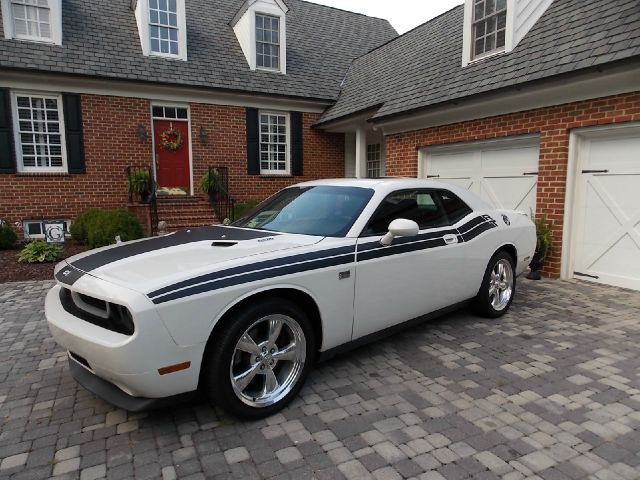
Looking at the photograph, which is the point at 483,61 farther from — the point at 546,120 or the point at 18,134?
the point at 18,134

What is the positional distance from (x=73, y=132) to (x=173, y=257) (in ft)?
31.5

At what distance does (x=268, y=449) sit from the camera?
2494 mm

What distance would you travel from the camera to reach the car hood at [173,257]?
8.25ft

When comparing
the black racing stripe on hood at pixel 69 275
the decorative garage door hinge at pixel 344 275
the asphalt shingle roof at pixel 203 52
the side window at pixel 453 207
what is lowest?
the decorative garage door hinge at pixel 344 275

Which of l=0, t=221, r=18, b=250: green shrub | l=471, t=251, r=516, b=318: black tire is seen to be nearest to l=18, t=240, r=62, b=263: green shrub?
l=0, t=221, r=18, b=250: green shrub

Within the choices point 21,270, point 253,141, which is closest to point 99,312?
point 21,270

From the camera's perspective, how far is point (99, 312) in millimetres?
2600

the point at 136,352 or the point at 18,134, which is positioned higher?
the point at 18,134

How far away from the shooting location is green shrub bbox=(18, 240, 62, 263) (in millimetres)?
7734

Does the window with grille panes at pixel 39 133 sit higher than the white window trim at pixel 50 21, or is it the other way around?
the white window trim at pixel 50 21

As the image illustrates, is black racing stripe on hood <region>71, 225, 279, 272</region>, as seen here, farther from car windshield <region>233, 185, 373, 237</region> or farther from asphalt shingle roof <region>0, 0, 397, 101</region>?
asphalt shingle roof <region>0, 0, 397, 101</region>

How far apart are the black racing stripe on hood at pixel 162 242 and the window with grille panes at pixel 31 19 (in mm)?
9737

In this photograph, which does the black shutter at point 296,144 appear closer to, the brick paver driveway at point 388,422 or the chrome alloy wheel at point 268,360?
the brick paver driveway at point 388,422

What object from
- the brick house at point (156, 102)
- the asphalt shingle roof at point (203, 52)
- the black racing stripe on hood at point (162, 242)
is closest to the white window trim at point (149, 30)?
the brick house at point (156, 102)
